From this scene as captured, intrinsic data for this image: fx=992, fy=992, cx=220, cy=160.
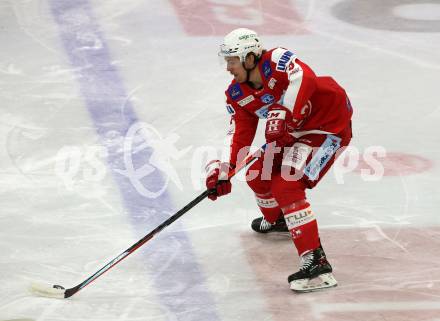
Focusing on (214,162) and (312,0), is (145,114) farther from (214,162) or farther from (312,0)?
(312,0)

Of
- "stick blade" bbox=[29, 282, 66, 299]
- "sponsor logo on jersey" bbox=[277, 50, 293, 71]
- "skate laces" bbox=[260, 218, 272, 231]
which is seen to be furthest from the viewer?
"skate laces" bbox=[260, 218, 272, 231]

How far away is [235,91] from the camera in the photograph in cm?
456

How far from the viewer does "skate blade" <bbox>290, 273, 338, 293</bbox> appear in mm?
4391

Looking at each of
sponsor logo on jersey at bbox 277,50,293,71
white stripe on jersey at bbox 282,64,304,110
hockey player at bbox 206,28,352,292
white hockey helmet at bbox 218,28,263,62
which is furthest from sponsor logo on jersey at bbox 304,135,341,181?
white hockey helmet at bbox 218,28,263,62

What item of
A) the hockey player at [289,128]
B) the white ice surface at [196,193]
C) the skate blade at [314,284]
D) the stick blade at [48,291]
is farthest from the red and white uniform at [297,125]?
the stick blade at [48,291]

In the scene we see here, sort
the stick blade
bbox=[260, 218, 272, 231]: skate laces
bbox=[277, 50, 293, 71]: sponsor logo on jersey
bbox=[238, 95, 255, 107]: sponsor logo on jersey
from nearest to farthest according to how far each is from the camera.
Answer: the stick blade < bbox=[277, 50, 293, 71]: sponsor logo on jersey < bbox=[238, 95, 255, 107]: sponsor logo on jersey < bbox=[260, 218, 272, 231]: skate laces

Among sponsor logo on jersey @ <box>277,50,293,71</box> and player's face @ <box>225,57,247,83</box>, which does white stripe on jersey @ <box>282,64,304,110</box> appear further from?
player's face @ <box>225,57,247,83</box>

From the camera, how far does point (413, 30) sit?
7656 millimetres

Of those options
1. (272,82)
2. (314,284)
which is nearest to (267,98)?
(272,82)

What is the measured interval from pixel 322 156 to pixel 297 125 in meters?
0.19

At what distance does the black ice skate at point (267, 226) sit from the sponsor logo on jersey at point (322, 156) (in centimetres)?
50

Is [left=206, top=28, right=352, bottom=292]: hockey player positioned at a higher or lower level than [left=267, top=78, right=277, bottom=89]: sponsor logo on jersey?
lower

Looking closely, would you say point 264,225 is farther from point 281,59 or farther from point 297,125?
point 281,59

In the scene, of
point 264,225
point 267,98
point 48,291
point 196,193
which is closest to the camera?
point 48,291
